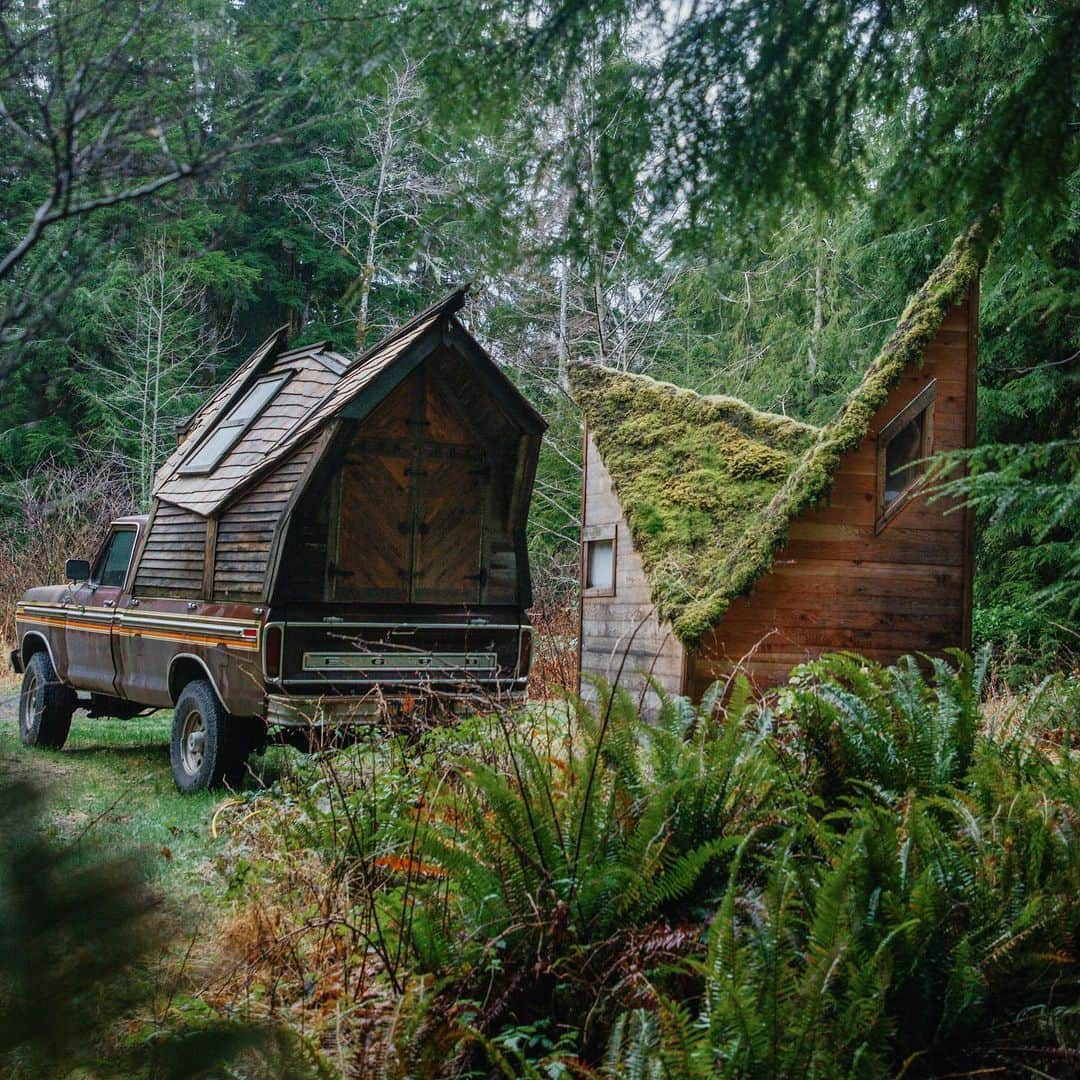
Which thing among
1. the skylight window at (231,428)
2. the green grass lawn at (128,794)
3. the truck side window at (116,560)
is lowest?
the green grass lawn at (128,794)

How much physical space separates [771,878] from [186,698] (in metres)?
6.19

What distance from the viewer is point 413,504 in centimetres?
910

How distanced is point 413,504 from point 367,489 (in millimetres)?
434

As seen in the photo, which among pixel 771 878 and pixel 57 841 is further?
pixel 771 878

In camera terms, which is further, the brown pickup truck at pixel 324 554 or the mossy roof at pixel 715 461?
the mossy roof at pixel 715 461

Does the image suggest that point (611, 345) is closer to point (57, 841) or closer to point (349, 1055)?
point (349, 1055)

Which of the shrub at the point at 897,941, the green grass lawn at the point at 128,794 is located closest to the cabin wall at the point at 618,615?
the green grass lawn at the point at 128,794

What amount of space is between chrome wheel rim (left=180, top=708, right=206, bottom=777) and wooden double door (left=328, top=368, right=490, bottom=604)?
155 cm

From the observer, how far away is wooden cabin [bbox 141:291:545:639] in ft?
27.5

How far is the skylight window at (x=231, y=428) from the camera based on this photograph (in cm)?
965

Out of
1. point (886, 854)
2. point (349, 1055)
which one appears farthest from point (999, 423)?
point (349, 1055)

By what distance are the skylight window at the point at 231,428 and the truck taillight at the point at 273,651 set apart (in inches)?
86.0

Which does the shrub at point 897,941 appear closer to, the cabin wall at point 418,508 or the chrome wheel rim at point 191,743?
the cabin wall at point 418,508

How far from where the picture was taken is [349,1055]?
3.18 meters
